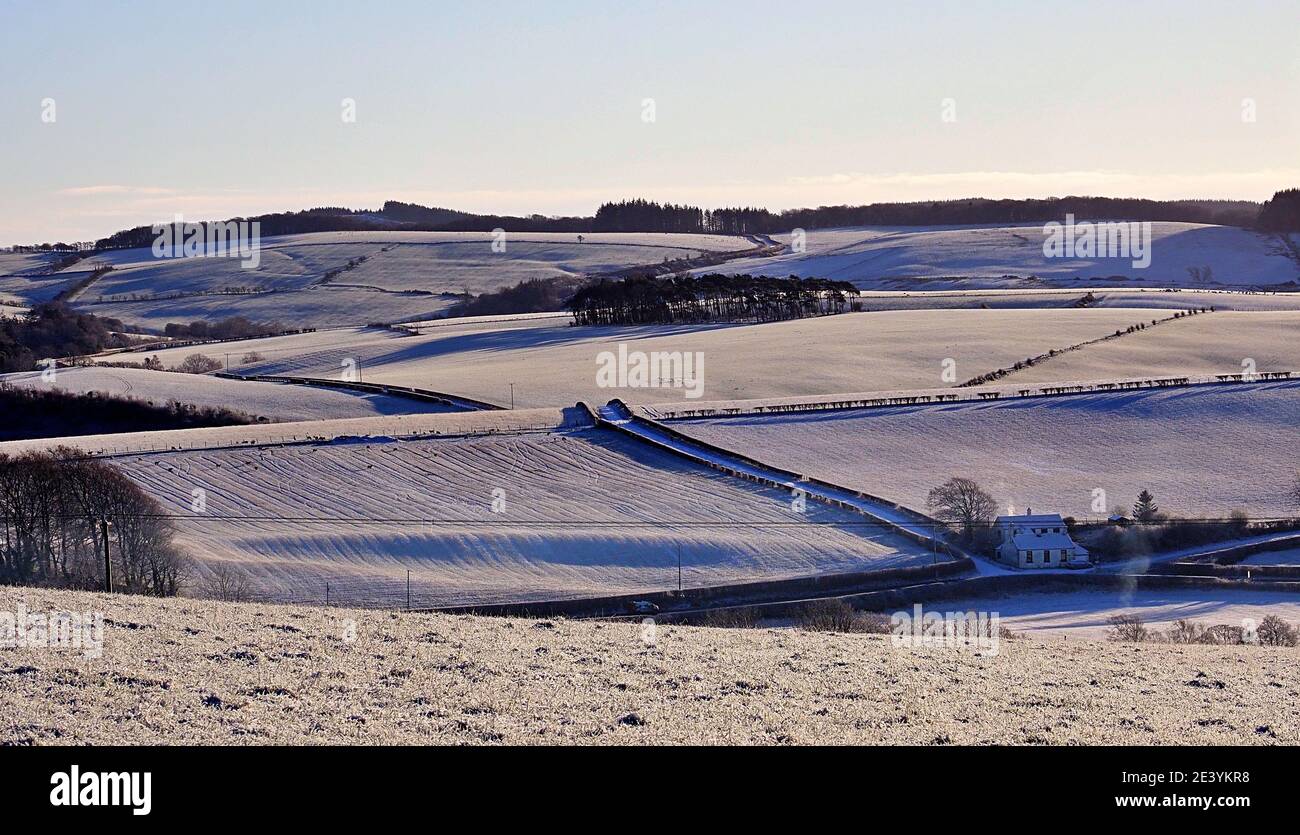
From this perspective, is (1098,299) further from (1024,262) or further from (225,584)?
(225,584)

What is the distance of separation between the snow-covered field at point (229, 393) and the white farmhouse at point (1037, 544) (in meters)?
34.4

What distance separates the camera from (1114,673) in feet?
58.1

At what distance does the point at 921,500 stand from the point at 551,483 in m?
12.7

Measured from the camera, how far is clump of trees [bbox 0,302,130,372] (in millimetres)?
91375

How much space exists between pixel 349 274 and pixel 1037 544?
449 ft

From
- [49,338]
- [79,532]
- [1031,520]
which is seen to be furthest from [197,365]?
[1031,520]

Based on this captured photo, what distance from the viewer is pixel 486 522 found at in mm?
42719

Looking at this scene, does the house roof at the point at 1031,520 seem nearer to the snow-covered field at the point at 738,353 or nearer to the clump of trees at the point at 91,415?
the snow-covered field at the point at 738,353

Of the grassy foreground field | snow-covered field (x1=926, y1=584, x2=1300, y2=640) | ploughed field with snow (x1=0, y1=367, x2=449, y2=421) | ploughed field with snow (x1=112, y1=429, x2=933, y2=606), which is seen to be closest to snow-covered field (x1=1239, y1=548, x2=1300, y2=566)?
snow-covered field (x1=926, y1=584, x2=1300, y2=640)

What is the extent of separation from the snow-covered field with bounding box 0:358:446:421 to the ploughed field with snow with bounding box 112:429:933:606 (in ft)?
54.5

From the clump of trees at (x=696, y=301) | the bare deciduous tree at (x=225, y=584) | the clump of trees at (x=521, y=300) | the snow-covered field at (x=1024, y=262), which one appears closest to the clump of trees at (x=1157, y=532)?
the bare deciduous tree at (x=225, y=584)

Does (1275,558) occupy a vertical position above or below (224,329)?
below
